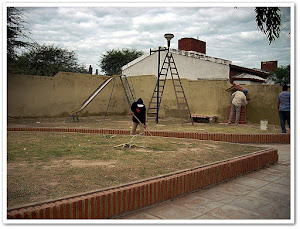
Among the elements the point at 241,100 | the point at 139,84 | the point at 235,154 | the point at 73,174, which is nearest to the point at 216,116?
the point at 241,100

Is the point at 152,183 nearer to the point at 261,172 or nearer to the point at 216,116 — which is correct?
the point at 261,172

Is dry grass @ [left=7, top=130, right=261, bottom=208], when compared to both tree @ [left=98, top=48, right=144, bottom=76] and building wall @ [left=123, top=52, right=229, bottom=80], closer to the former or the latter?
building wall @ [left=123, top=52, right=229, bottom=80]

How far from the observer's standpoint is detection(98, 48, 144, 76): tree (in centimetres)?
4484

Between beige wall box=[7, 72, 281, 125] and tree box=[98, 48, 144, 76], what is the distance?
88.1 feet

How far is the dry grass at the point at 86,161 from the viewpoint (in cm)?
409

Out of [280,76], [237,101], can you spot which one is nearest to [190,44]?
[280,76]

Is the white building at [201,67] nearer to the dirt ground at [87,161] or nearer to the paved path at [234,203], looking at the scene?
the dirt ground at [87,161]

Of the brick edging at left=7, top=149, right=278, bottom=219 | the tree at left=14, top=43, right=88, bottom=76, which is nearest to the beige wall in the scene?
the brick edging at left=7, top=149, right=278, bottom=219

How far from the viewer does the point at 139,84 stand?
18.5m

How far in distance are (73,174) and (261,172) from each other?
3.97 m

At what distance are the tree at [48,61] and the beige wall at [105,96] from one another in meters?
16.8

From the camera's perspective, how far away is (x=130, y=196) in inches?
155

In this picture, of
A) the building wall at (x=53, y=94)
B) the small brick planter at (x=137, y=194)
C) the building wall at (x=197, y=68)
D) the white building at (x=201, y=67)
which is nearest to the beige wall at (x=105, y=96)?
the building wall at (x=53, y=94)

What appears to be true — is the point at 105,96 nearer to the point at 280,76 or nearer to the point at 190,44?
the point at 190,44
